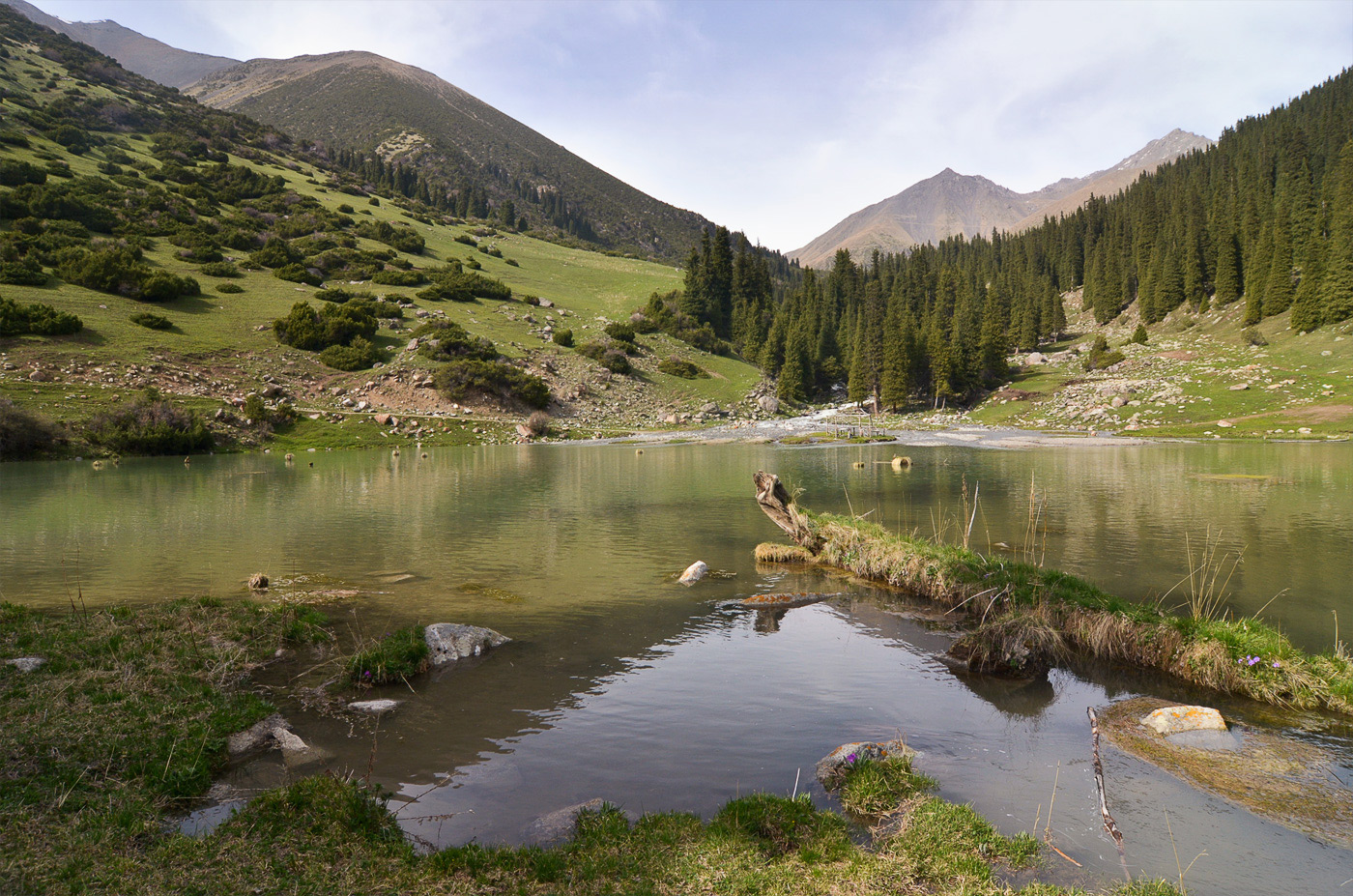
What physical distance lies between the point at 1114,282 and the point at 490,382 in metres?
118

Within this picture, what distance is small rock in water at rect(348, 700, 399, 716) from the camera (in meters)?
9.91

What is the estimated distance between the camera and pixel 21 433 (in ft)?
147

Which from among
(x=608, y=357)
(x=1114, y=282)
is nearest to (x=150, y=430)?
(x=608, y=357)

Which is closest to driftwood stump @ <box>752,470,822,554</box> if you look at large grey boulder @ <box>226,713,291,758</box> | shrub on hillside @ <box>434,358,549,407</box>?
large grey boulder @ <box>226,713,291,758</box>

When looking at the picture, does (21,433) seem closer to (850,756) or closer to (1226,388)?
(850,756)

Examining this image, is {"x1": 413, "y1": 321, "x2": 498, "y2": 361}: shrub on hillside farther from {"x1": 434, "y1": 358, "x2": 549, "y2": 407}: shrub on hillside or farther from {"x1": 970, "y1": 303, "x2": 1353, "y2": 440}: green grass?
{"x1": 970, "y1": 303, "x2": 1353, "y2": 440}: green grass

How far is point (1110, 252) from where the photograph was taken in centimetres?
12369

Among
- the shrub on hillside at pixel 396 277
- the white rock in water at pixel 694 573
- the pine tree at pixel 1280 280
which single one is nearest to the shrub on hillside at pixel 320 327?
the shrub on hillside at pixel 396 277

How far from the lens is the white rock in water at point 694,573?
18016mm

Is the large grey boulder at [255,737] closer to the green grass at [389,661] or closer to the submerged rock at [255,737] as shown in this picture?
the submerged rock at [255,737]

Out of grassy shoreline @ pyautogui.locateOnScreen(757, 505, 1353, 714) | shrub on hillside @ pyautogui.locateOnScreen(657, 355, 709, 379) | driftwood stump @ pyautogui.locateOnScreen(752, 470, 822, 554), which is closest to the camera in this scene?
grassy shoreline @ pyautogui.locateOnScreen(757, 505, 1353, 714)

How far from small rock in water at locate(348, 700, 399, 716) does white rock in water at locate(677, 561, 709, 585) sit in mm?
8999

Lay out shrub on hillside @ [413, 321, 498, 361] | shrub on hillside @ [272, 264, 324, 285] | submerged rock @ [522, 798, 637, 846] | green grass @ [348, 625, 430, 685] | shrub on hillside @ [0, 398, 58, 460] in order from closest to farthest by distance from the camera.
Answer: submerged rock @ [522, 798, 637, 846] → green grass @ [348, 625, 430, 685] → shrub on hillside @ [0, 398, 58, 460] → shrub on hillside @ [413, 321, 498, 361] → shrub on hillside @ [272, 264, 324, 285]

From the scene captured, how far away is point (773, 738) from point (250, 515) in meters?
26.1
